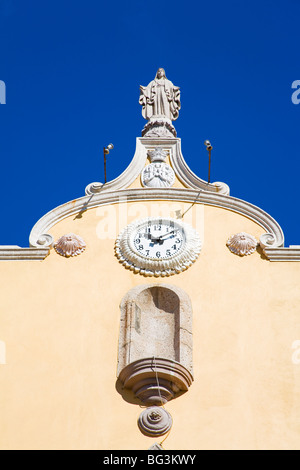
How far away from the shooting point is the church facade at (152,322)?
49.2 feet

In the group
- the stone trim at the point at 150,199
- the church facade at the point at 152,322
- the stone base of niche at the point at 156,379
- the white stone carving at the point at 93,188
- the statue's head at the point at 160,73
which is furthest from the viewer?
the statue's head at the point at 160,73

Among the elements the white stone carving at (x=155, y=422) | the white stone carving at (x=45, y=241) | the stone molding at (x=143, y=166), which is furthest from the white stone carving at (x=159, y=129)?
the white stone carving at (x=155, y=422)

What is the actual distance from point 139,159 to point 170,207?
1248 mm

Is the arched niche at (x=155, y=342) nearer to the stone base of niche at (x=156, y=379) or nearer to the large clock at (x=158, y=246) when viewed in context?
the stone base of niche at (x=156, y=379)

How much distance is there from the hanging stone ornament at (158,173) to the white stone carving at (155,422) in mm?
4476

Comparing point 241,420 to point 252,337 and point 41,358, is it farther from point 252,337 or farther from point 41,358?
point 41,358

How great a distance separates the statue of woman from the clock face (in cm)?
289

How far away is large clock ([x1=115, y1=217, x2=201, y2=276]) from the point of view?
16859 millimetres

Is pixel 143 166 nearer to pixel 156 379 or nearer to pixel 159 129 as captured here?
pixel 159 129

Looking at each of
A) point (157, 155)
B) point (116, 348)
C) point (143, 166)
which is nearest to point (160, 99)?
point (157, 155)

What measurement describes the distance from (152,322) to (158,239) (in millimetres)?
1365

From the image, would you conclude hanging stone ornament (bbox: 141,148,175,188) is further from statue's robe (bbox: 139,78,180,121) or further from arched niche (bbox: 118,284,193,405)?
arched niche (bbox: 118,284,193,405)

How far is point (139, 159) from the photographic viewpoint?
18734 millimetres
